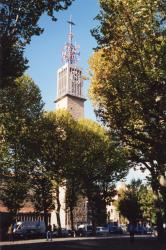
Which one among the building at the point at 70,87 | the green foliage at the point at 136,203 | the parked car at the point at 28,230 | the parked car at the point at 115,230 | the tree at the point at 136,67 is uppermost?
the building at the point at 70,87

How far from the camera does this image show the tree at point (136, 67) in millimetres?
21984

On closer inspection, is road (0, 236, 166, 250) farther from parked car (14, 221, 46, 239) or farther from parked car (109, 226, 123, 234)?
parked car (109, 226, 123, 234)

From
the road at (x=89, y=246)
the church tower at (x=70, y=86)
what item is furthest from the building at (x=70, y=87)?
the road at (x=89, y=246)

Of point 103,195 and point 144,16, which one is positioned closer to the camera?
point 144,16

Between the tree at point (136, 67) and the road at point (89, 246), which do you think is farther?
the road at point (89, 246)

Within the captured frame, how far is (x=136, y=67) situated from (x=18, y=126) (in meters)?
22.6

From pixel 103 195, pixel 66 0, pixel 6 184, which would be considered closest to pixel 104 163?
pixel 103 195

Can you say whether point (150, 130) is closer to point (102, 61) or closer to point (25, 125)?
point (102, 61)

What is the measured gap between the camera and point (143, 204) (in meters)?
76.1

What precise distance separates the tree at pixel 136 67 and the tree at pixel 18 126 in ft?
53.5

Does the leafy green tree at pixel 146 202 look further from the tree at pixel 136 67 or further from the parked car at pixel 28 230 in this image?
the tree at pixel 136 67

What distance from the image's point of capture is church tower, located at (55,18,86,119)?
314 feet

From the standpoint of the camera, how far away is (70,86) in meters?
98.9

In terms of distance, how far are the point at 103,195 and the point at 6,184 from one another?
14.4 m
